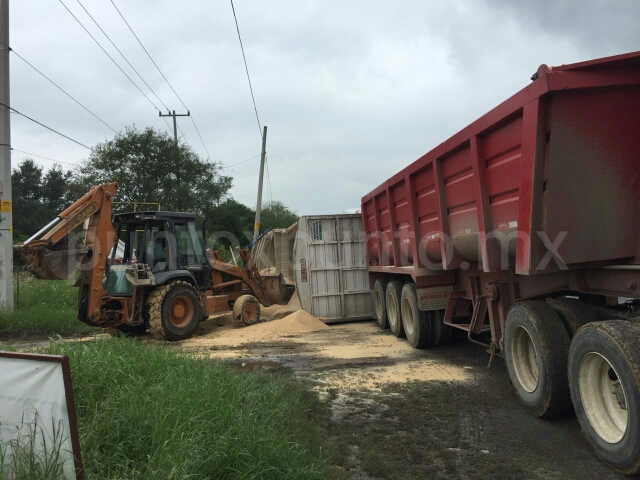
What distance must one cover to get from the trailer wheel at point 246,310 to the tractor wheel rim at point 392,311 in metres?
2.93

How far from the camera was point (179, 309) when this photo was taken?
1020 cm

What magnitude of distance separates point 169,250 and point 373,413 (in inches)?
251

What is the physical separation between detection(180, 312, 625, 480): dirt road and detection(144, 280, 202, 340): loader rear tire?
1.50 m

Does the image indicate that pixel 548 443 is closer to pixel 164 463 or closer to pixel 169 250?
pixel 164 463

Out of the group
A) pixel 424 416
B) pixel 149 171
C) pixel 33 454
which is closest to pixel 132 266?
pixel 424 416

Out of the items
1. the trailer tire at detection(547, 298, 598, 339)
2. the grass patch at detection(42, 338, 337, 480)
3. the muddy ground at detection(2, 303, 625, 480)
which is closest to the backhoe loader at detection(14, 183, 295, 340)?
the muddy ground at detection(2, 303, 625, 480)

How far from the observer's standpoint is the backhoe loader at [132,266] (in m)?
9.13

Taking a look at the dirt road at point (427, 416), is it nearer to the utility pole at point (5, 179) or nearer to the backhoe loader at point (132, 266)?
the backhoe loader at point (132, 266)

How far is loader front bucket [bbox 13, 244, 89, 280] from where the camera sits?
29.0 ft

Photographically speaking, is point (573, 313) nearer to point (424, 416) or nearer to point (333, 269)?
point (424, 416)

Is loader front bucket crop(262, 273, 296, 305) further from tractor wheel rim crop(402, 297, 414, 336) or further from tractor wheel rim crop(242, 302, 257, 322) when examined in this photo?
tractor wheel rim crop(402, 297, 414, 336)

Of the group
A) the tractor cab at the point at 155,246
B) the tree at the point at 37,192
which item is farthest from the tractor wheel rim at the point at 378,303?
the tree at the point at 37,192

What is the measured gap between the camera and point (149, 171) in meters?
29.6

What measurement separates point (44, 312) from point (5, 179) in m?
3.13
